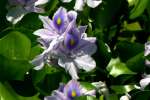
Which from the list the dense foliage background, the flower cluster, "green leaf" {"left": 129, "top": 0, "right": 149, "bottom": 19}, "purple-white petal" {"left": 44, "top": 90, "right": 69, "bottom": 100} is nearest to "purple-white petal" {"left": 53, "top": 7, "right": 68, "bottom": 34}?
the flower cluster

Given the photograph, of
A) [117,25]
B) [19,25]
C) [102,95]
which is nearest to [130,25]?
[117,25]

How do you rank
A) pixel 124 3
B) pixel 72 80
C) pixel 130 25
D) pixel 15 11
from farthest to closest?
pixel 130 25 < pixel 124 3 < pixel 15 11 < pixel 72 80

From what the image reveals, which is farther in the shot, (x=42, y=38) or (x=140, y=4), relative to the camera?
(x=140, y=4)

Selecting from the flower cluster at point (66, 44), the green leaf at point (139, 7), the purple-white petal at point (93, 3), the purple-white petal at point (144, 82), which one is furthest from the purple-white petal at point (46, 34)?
the green leaf at point (139, 7)

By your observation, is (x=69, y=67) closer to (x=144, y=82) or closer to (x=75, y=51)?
(x=75, y=51)

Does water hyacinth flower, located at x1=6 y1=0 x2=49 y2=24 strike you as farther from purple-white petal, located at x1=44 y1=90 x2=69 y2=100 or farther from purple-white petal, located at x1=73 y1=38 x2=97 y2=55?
purple-white petal, located at x1=44 y1=90 x2=69 y2=100

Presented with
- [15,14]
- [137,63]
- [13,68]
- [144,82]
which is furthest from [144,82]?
[15,14]

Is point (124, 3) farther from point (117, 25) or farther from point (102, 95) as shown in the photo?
point (102, 95)
